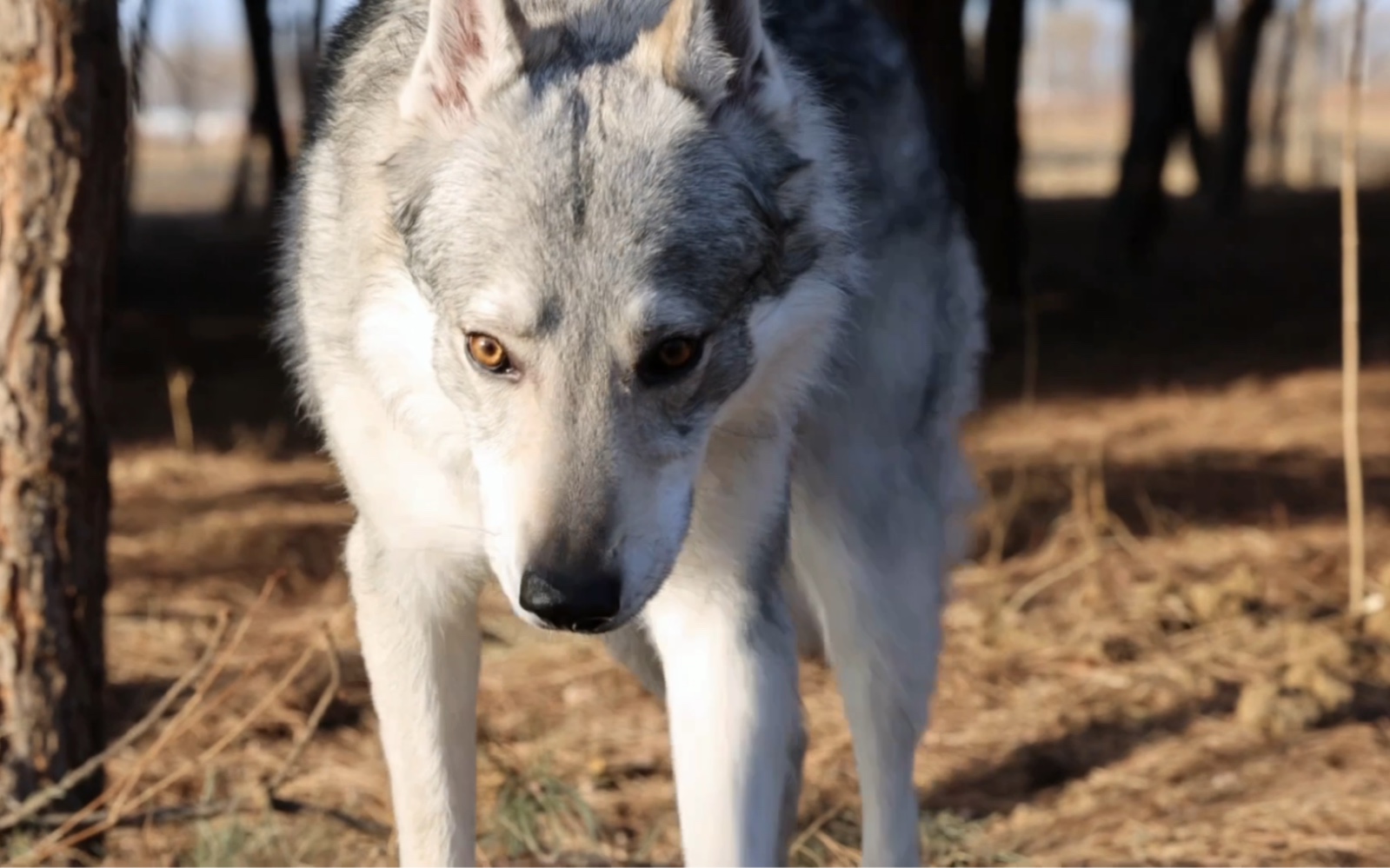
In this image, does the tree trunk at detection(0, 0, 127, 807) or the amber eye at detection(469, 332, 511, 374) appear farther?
the tree trunk at detection(0, 0, 127, 807)

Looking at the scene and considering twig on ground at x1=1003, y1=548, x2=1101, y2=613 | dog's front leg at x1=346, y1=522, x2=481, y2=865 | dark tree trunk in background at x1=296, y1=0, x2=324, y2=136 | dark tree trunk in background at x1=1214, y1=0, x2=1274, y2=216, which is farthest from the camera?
dark tree trunk in background at x1=1214, y1=0, x2=1274, y2=216

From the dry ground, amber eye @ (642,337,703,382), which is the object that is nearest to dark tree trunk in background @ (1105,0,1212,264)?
the dry ground

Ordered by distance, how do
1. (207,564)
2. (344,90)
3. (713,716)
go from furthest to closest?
1. (207,564)
2. (344,90)
3. (713,716)

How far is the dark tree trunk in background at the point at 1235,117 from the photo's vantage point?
20141 millimetres

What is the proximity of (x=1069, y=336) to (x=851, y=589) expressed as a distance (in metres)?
8.98

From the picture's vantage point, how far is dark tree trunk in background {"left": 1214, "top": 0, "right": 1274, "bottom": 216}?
20141 millimetres

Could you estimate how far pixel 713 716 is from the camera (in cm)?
306

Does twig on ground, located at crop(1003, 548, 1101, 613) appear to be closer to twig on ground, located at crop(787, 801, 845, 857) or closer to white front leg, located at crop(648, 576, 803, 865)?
twig on ground, located at crop(787, 801, 845, 857)

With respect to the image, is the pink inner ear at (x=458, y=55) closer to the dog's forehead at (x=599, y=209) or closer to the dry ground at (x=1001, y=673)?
the dog's forehead at (x=599, y=209)

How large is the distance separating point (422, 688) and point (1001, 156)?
1082 centimetres

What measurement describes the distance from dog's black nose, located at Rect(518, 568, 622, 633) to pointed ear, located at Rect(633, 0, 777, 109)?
88 centimetres

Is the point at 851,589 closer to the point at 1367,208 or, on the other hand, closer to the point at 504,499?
the point at 504,499

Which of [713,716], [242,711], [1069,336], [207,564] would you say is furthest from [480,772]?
[1069,336]

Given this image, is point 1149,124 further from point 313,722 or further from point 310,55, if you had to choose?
point 313,722
